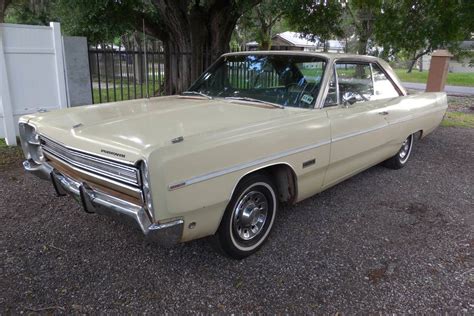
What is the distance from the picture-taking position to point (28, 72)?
621 cm

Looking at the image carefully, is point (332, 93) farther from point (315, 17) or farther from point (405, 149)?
point (315, 17)

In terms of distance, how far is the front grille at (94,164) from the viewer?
8.22ft

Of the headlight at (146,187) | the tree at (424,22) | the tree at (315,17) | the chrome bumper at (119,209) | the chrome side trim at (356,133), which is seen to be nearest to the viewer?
the headlight at (146,187)

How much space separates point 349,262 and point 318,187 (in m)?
0.82

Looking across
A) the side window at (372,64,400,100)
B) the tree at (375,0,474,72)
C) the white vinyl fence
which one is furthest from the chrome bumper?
the tree at (375,0,474,72)

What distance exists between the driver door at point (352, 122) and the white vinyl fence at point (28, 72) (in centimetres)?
478

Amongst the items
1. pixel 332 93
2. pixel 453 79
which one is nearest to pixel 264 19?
pixel 453 79

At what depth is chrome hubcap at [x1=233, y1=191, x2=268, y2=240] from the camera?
306cm

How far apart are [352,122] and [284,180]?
1.06 m

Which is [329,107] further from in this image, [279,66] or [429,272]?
[429,272]

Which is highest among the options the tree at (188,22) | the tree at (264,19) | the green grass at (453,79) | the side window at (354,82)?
the tree at (264,19)

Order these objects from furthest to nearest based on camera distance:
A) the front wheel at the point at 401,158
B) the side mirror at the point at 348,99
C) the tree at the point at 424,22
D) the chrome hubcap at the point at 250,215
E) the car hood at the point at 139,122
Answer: the tree at the point at 424,22, the front wheel at the point at 401,158, the side mirror at the point at 348,99, the chrome hubcap at the point at 250,215, the car hood at the point at 139,122

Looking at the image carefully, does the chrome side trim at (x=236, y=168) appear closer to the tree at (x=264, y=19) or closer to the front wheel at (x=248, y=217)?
the front wheel at (x=248, y=217)

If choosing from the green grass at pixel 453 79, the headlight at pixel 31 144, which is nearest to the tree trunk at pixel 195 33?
the headlight at pixel 31 144
